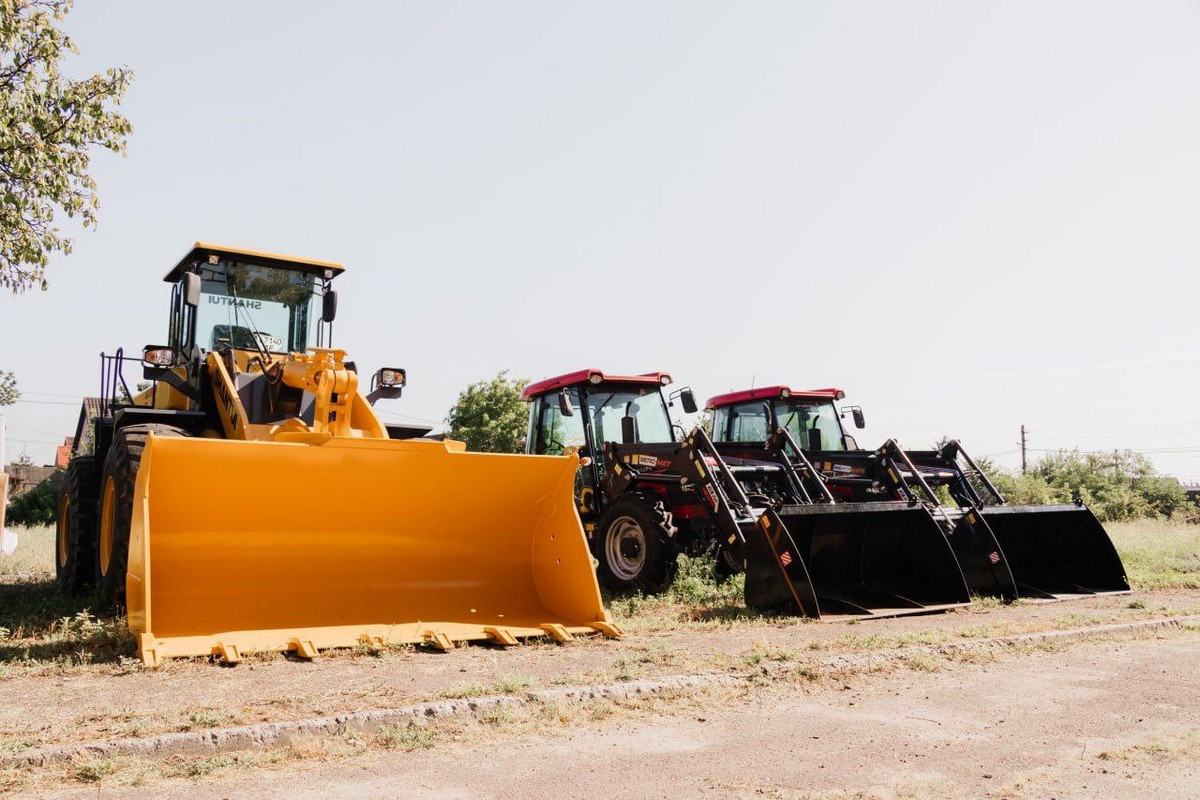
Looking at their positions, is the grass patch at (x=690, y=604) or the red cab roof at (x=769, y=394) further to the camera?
the red cab roof at (x=769, y=394)

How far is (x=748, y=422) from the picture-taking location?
13.8 meters

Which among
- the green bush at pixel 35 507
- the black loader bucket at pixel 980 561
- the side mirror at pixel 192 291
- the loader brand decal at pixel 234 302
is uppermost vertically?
the loader brand decal at pixel 234 302

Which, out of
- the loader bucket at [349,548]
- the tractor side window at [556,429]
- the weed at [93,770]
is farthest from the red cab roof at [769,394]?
the weed at [93,770]

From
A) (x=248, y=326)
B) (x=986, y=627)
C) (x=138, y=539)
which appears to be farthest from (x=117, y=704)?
(x=986, y=627)

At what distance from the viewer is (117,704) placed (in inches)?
186

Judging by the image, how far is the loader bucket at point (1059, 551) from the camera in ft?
32.9

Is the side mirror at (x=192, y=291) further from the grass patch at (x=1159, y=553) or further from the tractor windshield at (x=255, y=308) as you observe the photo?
the grass patch at (x=1159, y=553)

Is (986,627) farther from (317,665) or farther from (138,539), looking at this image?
(138,539)

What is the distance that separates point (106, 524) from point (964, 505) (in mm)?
9138

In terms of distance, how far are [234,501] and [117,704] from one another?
1910 mm

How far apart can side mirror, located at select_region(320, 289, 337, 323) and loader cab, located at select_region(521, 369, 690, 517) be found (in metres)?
2.72

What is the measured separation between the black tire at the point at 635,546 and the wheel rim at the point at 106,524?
4734 millimetres

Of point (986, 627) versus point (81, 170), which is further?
point (81, 170)

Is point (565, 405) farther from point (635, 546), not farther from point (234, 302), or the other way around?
point (234, 302)
